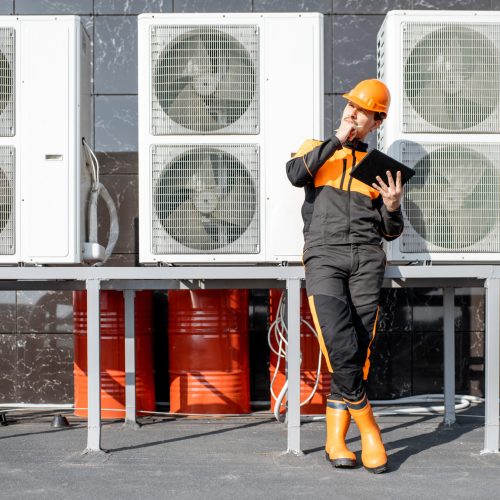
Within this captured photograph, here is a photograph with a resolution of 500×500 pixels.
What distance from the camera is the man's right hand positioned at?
3295 mm

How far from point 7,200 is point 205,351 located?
5.16ft

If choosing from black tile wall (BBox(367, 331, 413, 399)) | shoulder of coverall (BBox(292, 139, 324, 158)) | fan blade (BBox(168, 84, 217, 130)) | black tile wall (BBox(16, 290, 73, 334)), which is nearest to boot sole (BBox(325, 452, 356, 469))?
shoulder of coverall (BBox(292, 139, 324, 158))

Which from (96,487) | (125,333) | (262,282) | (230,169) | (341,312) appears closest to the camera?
(96,487)

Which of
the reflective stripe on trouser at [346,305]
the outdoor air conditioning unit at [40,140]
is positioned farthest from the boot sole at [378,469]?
the outdoor air conditioning unit at [40,140]

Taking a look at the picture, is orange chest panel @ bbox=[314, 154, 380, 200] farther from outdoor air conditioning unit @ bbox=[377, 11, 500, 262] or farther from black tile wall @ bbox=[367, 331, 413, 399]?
black tile wall @ bbox=[367, 331, 413, 399]

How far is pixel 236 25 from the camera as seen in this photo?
→ 11.5 feet

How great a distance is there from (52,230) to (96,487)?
118cm

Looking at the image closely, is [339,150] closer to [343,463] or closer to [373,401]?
[343,463]

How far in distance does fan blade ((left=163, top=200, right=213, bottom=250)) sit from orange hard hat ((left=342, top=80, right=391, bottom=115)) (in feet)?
2.91

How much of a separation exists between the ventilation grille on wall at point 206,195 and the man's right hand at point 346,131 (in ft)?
1.37

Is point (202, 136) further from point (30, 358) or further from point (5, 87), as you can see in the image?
point (30, 358)

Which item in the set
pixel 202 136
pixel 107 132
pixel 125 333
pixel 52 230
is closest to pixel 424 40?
pixel 202 136

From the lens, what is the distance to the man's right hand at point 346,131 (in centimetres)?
329

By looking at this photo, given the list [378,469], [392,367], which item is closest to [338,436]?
[378,469]
